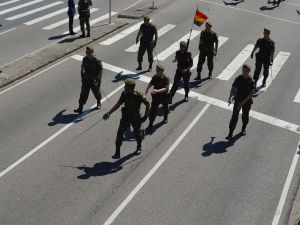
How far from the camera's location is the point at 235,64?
19.4m

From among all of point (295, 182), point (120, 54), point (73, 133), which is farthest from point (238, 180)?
point (120, 54)

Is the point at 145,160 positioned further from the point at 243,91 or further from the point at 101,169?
the point at 243,91

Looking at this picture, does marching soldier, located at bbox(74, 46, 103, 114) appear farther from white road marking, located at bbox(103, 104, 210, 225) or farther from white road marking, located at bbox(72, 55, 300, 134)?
white road marking, located at bbox(72, 55, 300, 134)

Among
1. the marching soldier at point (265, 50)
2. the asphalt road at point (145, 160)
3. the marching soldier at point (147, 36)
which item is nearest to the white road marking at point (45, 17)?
the asphalt road at point (145, 160)

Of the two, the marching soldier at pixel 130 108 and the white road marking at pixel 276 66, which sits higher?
the marching soldier at pixel 130 108

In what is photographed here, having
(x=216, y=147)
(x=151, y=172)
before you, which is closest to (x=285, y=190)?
(x=216, y=147)

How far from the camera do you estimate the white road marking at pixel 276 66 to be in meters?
17.8

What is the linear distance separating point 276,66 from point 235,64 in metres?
1.60

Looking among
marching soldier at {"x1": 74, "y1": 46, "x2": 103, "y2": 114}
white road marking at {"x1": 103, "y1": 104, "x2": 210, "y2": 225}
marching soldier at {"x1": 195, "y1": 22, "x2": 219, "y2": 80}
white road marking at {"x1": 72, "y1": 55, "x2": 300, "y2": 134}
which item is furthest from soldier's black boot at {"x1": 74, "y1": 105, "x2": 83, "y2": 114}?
marching soldier at {"x1": 195, "y1": 22, "x2": 219, "y2": 80}

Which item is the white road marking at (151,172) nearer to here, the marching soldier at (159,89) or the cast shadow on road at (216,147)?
the cast shadow on road at (216,147)

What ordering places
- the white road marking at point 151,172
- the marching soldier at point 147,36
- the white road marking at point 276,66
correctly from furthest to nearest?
the white road marking at point 276,66
the marching soldier at point 147,36
the white road marking at point 151,172

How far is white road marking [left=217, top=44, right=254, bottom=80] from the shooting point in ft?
59.9

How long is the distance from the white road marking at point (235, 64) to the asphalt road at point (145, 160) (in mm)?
423

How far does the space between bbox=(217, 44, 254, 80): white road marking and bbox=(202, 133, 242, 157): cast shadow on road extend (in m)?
5.12
